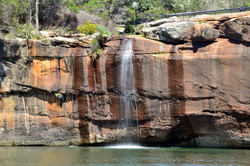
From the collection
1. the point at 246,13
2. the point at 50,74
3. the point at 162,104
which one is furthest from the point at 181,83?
the point at 50,74

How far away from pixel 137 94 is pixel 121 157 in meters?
5.85

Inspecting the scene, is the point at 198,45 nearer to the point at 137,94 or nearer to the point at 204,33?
the point at 204,33

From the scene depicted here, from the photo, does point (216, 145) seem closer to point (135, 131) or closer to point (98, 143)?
point (135, 131)

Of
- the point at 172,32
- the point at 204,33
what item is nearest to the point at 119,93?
the point at 172,32

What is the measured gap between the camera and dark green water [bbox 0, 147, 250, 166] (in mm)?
18109

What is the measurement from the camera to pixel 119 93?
25328 millimetres

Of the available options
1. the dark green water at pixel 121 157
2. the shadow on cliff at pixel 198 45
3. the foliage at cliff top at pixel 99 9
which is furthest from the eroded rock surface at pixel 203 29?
the dark green water at pixel 121 157

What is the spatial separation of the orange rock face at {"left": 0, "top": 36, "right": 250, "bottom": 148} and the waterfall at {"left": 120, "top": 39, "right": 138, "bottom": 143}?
0.12m

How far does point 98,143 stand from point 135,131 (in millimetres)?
2537

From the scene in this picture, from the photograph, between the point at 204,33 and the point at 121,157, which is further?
the point at 204,33

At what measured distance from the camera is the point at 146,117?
81.5 ft

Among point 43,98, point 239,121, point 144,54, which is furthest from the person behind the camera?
point 43,98

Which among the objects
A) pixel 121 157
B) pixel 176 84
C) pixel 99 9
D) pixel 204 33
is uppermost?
pixel 99 9

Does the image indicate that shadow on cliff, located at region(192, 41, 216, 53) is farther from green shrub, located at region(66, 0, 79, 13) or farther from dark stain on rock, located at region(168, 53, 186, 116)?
green shrub, located at region(66, 0, 79, 13)
